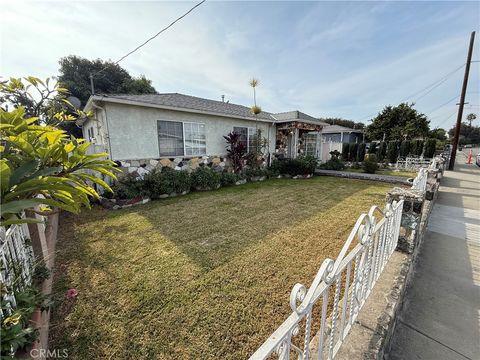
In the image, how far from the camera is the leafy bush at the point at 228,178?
315 inches

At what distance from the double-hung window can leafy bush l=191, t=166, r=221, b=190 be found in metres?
0.88

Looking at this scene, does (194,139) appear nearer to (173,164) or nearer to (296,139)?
(173,164)

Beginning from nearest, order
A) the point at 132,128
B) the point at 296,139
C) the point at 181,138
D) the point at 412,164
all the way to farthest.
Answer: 1. the point at 132,128
2. the point at 181,138
3. the point at 296,139
4. the point at 412,164

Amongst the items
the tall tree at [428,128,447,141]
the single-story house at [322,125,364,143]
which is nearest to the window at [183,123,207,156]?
the single-story house at [322,125,364,143]

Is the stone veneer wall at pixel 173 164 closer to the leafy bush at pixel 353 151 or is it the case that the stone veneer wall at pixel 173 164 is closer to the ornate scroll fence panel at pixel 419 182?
the ornate scroll fence panel at pixel 419 182

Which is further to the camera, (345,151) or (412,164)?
(345,151)

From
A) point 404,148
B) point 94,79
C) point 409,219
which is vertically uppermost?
point 94,79

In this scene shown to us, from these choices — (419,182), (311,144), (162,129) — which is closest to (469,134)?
(311,144)

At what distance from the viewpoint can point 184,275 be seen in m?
2.54

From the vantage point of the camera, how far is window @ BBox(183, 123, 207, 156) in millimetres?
7551

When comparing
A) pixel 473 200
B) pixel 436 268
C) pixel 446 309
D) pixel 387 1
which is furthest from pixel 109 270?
pixel 473 200

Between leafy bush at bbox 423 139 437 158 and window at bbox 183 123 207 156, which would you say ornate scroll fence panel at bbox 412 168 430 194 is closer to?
window at bbox 183 123 207 156

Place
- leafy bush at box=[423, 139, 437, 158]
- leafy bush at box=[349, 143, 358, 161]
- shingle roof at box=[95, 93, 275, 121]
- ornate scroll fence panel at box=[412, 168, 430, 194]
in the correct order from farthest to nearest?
leafy bush at box=[349, 143, 358, 161] < leafy bush at box=[423, 139, 437, 158] < shingle roof at box=[95, 93, 275, 121] < ornate scroll fence panel at box=[412, 168, 430, 194]

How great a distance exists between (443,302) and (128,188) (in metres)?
6.48
